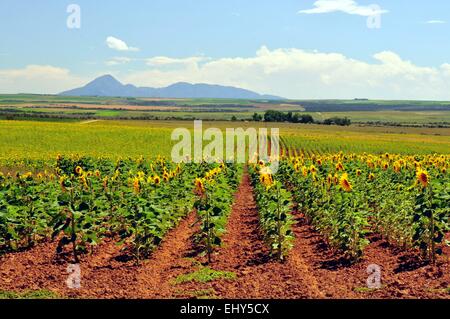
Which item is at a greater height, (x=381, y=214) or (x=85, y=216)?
(x=85, y=216)

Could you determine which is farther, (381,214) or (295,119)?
(295,119)

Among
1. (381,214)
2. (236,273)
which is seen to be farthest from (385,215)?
(236,273)

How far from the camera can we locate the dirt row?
9141 millimetres

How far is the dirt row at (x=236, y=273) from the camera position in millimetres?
9141

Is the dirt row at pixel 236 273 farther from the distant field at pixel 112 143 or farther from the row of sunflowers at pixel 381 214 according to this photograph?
the distant field at pixel 112 143

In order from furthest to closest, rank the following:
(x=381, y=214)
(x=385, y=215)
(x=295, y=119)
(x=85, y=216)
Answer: (x=295, y=119) < (x=381, y=214) < (x=385, y=215) < (x=85, y=216)

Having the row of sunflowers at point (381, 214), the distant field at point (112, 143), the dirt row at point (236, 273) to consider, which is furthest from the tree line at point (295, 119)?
the dirt row at point (236, 273)

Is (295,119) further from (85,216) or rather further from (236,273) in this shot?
(236,273)

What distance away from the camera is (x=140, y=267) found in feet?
36.4

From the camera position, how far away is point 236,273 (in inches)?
417

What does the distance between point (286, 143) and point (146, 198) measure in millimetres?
60696

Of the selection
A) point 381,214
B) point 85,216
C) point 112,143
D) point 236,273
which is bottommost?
point 112,143

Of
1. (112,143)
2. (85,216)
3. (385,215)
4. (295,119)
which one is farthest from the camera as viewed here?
(295,119)

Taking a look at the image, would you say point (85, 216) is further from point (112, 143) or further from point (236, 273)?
point (112, 143)
